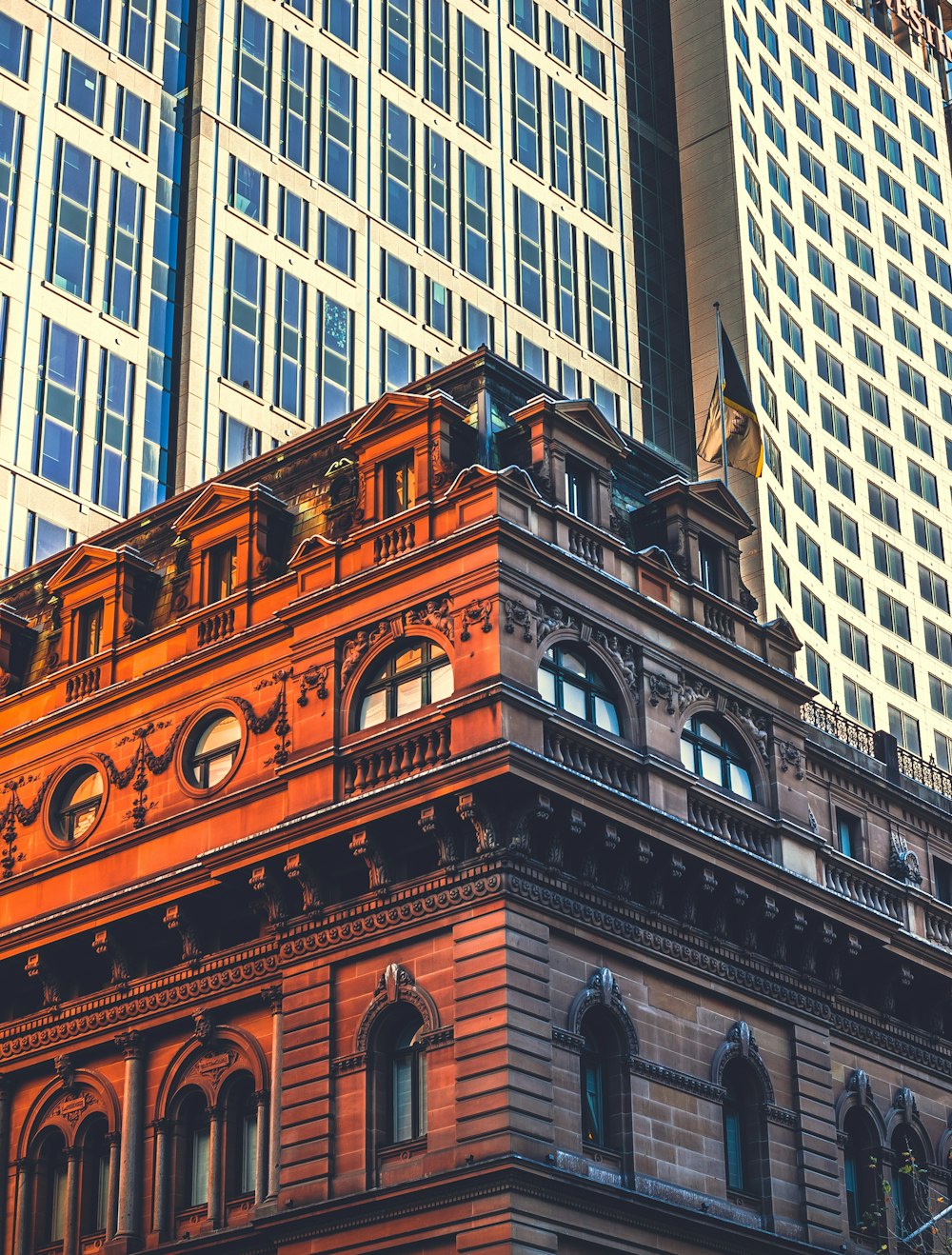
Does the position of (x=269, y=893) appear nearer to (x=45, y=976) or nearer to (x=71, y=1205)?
(x=45, y=976)

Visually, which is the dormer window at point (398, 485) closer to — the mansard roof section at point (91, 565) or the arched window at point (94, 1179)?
the mansard roof section at point (91, 565)

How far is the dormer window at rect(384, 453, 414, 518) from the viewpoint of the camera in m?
49.0

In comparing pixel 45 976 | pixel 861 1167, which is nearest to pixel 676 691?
pixel 861 1167

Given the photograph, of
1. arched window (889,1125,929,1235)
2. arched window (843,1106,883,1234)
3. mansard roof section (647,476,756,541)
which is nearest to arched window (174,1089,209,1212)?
arched window (843,1106,883,1234)

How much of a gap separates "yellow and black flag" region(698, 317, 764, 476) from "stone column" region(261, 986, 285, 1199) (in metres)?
22.1

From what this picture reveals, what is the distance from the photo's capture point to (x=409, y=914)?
4419cm

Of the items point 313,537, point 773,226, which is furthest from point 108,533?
point 773,226

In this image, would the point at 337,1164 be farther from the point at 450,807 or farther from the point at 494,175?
the point at 494,175

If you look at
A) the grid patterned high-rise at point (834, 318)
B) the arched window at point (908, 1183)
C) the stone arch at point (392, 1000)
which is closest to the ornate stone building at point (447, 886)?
the stone arch at point (392, 1000)

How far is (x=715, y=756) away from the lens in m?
50.4

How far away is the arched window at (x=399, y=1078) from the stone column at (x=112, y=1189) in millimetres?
7172

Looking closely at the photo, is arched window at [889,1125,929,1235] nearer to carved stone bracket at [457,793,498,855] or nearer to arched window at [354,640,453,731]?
carved stone bracket at [457,793,498,855]

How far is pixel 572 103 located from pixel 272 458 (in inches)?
2479

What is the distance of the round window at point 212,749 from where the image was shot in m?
49.6
